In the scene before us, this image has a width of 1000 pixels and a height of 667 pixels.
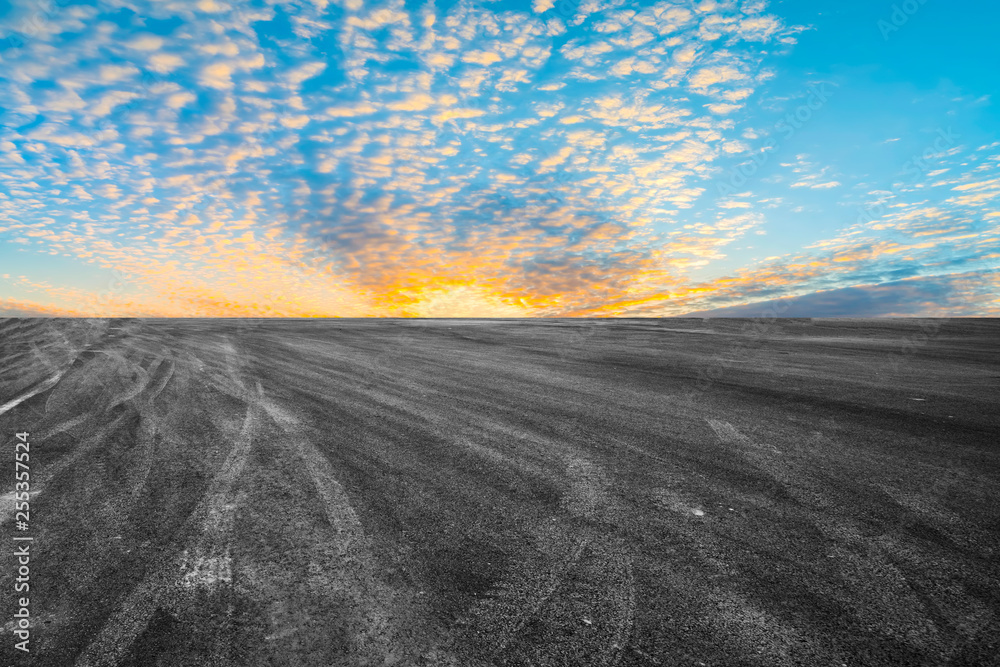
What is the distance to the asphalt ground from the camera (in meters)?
2.40

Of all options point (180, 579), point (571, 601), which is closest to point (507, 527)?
point (571, 601)

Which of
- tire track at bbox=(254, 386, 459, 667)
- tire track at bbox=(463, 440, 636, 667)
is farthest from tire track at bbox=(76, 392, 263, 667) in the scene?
tire track at bbox=(463, 440, 636, 667)

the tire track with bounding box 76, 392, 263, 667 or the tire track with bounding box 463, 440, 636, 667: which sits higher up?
the tire track with bounding box 76, 392, 263, 667

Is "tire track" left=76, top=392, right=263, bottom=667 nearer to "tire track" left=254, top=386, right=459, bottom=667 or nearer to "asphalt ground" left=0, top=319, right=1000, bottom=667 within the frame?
"asphalt ground" left=0, top=319, right=1000, bottom=667

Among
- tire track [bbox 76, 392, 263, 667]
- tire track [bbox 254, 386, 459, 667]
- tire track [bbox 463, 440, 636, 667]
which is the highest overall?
tire track [bbox 76, 392, 263, 667]

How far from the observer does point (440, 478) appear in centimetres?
442

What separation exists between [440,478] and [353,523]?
3.36ft

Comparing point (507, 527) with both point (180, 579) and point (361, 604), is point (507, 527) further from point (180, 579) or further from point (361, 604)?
point (180, 579)

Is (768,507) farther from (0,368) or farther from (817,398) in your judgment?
(0,368)

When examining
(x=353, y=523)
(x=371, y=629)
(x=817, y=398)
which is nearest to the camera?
(x=371, y=629)

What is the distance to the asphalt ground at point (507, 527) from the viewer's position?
240 centimetres

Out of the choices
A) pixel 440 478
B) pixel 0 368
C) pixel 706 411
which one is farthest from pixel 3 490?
pixel 0 368

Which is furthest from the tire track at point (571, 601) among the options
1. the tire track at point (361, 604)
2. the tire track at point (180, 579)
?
the tire track at point (180, 579)

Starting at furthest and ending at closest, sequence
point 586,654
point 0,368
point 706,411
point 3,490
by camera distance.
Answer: point 0,368 → point 706,411 → point 3,490 → point 586,654
